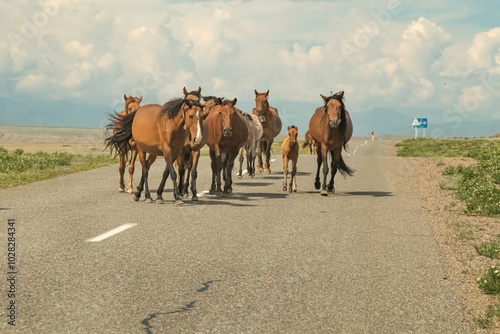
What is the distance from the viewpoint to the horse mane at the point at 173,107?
15.4 m

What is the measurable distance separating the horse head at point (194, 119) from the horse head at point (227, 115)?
2.03 meters

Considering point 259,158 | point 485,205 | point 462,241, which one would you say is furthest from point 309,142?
point 462,241

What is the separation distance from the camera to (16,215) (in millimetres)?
13359

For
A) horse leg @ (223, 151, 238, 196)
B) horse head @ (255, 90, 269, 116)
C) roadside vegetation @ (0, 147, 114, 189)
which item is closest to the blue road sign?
roadside vegetation @ (0, 147, 114, 189)

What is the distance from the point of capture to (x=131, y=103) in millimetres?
18156

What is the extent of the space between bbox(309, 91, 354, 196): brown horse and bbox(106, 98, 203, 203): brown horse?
401cm

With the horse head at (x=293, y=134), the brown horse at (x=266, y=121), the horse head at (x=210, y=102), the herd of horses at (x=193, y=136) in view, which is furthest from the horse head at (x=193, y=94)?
the brown horse at (x=266, y=121)

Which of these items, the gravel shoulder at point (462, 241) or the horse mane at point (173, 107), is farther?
the horse mane at point (173, 107)

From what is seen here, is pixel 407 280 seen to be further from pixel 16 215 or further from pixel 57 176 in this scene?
pixel 57 176

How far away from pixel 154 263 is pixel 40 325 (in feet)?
9.22

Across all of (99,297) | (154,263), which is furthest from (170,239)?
(99,297)

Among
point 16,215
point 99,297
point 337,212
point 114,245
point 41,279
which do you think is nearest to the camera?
point 99,297

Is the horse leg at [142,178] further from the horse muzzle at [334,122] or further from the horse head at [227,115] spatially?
the horse muzzle at [334,122]

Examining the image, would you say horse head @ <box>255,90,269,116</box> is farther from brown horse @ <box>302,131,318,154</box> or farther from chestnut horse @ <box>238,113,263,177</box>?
brown horse @ <box>302,131,318,154</box>
